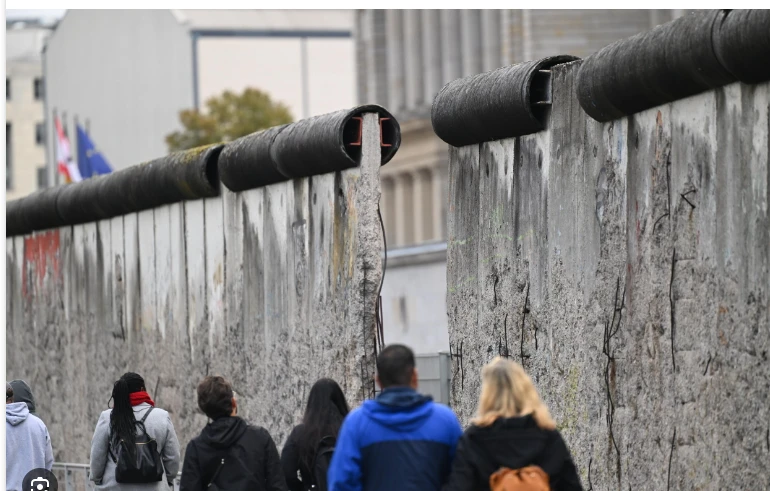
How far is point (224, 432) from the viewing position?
791 centimetres

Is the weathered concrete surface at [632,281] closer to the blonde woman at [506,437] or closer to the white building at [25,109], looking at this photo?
the blonde woman at [506,437]

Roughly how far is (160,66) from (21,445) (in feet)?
217

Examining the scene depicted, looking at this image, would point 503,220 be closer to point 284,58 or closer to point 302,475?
point 302,475

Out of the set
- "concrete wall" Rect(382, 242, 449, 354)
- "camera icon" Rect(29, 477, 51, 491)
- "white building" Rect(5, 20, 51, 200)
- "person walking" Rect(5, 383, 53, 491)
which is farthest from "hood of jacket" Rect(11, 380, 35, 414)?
"white building" Rect(5, 20, 51, 200)

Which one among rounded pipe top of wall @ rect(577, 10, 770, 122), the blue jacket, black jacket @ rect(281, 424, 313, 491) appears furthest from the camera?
black jacket @ rect(281, 424, 313, 491)

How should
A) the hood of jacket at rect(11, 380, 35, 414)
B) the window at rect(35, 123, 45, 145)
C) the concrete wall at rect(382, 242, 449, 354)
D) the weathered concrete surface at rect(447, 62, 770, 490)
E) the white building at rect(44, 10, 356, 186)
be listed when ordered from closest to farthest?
the weathered concrete surface at rect(447, 62, 770, 490), the hood of jacket at rect(11, 380, 35, 414), the concrete wall at rect(382, 242, 449, 354), the white building at rect(44, 10, 356, 186), the window at rect(35, 123, 45, 145)

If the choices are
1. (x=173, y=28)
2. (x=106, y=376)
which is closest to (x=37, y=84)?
(x=173, y=28)

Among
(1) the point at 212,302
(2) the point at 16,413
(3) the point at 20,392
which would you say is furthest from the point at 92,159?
(2) the point at 16,413

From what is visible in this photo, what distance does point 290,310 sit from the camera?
36.1 feet

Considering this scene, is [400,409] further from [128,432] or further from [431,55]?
[431,55]

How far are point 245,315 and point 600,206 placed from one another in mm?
4057

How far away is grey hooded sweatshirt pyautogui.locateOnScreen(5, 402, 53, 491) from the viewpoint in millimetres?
10125

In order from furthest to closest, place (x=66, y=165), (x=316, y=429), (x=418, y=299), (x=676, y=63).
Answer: (x=66, y=165) → (x=418, y=299) → (x=316, y=429) → (x=676, y=63)

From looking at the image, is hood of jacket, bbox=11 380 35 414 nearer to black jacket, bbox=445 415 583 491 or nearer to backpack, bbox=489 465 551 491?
black jacket, bbox=445 415 583 491
